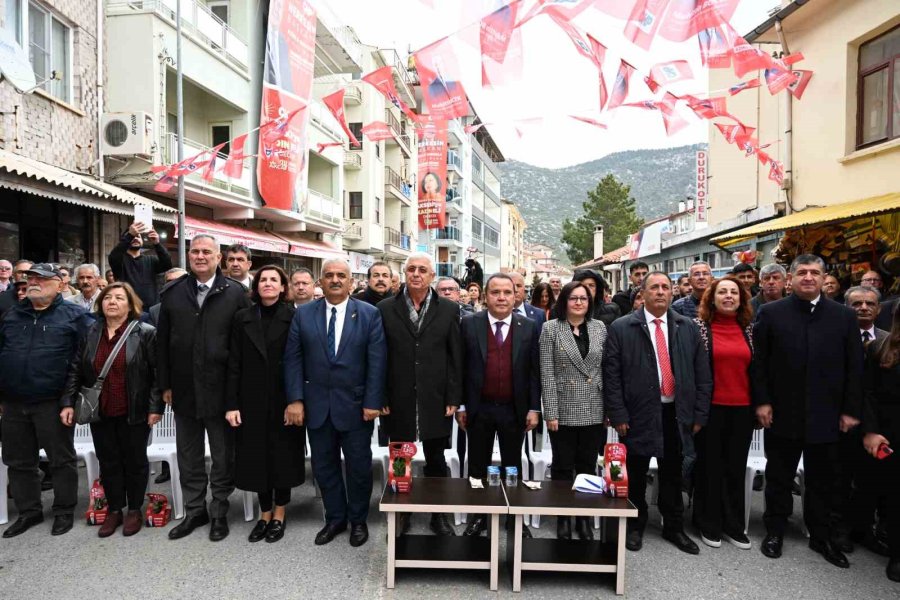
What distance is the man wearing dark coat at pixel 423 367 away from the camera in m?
4.50

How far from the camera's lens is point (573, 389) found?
4.43 m

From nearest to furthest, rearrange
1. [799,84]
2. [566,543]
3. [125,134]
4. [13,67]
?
[566,543] → [13,67] → [799,84] → [125,134]

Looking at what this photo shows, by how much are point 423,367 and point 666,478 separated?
2045 mm

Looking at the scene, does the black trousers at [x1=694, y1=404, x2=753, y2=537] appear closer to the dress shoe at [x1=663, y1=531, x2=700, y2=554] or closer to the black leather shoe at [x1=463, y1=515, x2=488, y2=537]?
the dress shoe at [x1=663, y1=531, x2=700, y2=554]

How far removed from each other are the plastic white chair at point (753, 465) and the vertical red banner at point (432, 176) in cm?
1258

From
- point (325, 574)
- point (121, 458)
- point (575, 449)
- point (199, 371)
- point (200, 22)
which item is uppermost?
point (200, 22)

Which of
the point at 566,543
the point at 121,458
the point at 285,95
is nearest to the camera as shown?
the point at 566,543

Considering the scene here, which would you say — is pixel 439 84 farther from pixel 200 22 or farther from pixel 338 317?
pixel 200 22

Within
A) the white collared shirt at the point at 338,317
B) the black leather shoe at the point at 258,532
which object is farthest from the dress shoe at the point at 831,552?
the black leather shoe at the point at 258,532

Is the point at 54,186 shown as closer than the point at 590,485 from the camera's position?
No

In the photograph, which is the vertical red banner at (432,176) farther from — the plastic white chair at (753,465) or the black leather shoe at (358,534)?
the black leather shoe at (358,534)

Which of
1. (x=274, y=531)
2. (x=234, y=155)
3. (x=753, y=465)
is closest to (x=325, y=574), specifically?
(x=274, y=531)

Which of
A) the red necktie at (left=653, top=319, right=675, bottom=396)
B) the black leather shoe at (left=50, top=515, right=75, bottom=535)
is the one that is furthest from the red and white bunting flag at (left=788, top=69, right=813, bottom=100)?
the black leather shoe at (left=50, top=515, right=75, bottom=535)

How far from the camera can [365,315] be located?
4.51 meters
